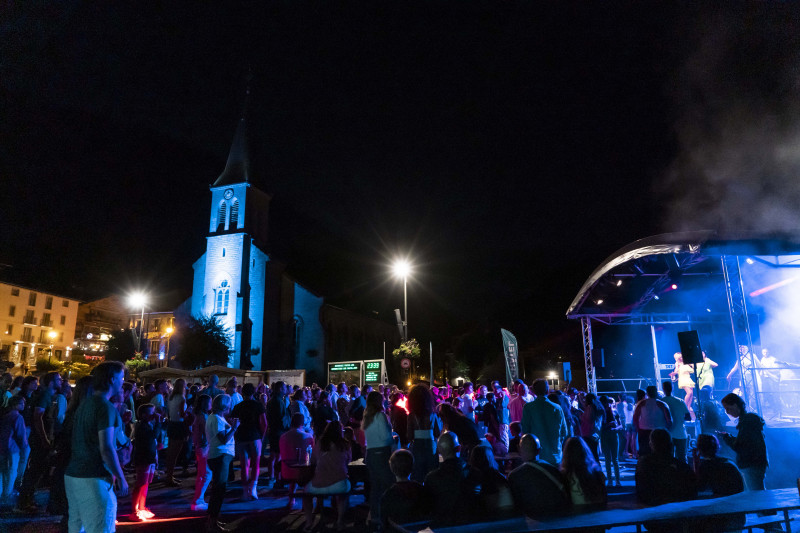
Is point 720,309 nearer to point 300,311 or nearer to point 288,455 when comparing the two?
point 288,455

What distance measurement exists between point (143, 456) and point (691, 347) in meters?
9.99

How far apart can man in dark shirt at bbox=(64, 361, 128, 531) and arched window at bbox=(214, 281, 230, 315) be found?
1500 inches

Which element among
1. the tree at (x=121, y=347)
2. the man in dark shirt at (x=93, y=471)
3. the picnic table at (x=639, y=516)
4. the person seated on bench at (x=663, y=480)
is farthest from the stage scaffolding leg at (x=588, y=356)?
the tree at (x=121, y=347)

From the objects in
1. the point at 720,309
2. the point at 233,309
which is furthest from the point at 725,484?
the point at 233,309

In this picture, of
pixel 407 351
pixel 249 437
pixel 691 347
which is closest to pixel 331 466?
pixel 249 437

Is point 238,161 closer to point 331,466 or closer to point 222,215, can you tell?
point 222,215

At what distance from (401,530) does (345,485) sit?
314cm

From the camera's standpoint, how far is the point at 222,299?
40.9 m

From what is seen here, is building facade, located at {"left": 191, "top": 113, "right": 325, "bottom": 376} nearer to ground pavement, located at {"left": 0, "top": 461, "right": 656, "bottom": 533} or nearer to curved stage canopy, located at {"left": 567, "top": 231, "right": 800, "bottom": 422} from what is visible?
curved stage canopy, located at {"left": 567, "top": 231, "right": 800, "bottom": 422}

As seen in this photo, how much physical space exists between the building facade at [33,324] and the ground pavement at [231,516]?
2308 inches

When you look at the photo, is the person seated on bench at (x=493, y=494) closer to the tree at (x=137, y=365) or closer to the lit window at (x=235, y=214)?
the lit window at (x=235, y=214)

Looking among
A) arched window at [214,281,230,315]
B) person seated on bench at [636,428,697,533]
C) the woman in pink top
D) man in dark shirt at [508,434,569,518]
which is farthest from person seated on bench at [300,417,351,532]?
arched window at [214,281,230,315]

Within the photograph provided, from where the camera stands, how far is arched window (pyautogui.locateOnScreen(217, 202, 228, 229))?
142 feet

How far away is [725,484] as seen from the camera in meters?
4.80
